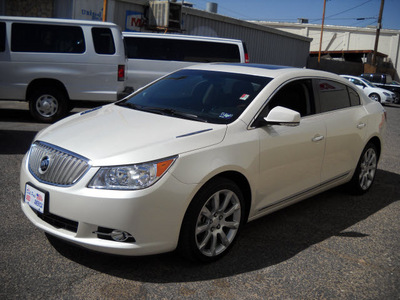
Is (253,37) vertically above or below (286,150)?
above

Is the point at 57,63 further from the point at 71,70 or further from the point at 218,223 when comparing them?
the point at 218,223

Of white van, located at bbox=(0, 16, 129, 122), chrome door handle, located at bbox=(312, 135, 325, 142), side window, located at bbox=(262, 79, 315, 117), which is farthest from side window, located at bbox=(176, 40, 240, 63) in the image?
chrome door handle, located at bbox=(312, 135, 325, 142)

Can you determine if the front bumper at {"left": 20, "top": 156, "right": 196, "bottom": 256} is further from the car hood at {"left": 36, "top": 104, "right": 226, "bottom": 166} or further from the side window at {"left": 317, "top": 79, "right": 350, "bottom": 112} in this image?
the side window at {"left": 317, "top": 79, "right": 350, "bottom": 112}

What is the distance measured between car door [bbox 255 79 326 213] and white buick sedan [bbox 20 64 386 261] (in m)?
0.01

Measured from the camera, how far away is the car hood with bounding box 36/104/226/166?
10.7ft

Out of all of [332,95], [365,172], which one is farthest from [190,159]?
[365,172]

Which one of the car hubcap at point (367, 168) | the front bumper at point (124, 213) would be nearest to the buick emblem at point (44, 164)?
the front bumper at point (124, 213)

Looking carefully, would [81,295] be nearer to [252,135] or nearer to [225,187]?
[225,187]

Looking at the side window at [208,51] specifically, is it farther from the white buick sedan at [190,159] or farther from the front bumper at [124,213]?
the front bumper at [124,213]

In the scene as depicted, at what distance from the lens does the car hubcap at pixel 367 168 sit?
18.6ft

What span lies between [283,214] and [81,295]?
99.0 inches

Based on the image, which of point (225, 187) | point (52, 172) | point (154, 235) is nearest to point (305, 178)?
point (225, 187)

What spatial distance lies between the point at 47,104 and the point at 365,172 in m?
6.68

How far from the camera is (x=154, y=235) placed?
322 cm
